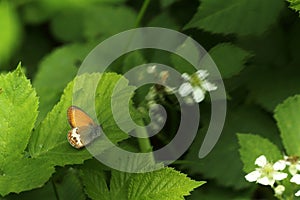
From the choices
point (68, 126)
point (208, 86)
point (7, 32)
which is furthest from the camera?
point (7, 32)

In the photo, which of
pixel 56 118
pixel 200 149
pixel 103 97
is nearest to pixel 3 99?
pixel 56 118

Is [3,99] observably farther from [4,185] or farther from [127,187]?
[127,187]

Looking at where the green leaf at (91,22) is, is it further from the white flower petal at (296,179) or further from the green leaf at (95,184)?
the white flower petal at (296,179)

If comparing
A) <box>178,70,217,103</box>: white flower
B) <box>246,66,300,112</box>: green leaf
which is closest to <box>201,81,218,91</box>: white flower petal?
<box>178,70,217,103</box>: white flower

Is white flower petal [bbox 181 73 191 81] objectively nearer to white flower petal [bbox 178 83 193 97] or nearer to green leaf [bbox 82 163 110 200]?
white flower petal [bbox 178 83 193 97]

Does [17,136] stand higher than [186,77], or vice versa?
[186,77]

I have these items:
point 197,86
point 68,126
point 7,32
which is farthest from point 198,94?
point 7,32

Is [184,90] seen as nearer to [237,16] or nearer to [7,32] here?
[237,16]
